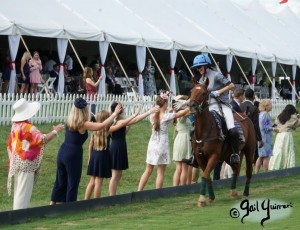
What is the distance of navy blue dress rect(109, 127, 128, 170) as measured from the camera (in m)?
16.3

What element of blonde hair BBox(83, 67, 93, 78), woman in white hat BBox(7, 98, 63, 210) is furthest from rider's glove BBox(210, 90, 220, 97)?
blonde hair BBox(83, 67, 93, 78)

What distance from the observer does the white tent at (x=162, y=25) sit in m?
30.7

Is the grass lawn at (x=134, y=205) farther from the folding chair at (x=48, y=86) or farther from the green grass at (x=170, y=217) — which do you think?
the folding chair at (x=48, y=86)

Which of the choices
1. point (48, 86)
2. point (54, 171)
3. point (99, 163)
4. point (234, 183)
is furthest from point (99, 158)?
point (48, 86)

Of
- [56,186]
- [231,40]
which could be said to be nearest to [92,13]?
[231,40]

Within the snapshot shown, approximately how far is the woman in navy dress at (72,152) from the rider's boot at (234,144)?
8.73 feet

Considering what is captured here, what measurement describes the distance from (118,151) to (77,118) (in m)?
2.30

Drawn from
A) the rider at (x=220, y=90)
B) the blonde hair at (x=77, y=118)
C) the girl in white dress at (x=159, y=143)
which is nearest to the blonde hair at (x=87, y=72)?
the girl in white dress at (x=159, y=143)

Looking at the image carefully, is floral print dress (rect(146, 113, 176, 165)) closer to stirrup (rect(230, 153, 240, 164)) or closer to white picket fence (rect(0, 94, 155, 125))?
stirrup (rect(230, 153, 240, 164))

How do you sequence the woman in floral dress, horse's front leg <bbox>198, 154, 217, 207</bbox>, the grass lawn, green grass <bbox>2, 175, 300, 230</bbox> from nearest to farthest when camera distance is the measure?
green grass <bbox>2, 175, 300, 230</bbox> → the grass lawn → horse's front leg <bbox>198, 154, 217, 207</bbox> → the woman in floral dress

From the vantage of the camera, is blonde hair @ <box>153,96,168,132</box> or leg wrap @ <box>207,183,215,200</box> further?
blonde hair @ <box>153,96,168,132</box>

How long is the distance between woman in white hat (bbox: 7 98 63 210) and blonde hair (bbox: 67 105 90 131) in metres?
0.45

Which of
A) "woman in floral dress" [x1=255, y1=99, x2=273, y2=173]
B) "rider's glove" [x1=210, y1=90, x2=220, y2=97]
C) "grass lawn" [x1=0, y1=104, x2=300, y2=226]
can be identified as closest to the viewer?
"grass lawn" [x1=0, y1=104, x2=300, y2=226]

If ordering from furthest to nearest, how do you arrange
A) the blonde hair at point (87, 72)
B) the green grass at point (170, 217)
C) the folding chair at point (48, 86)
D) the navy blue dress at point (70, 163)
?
the folding chair at point (48, 86) → the blonde hair at point (87, 72) → the navy blue dress at point (70, 163) → the green grass at point (170, 217)
